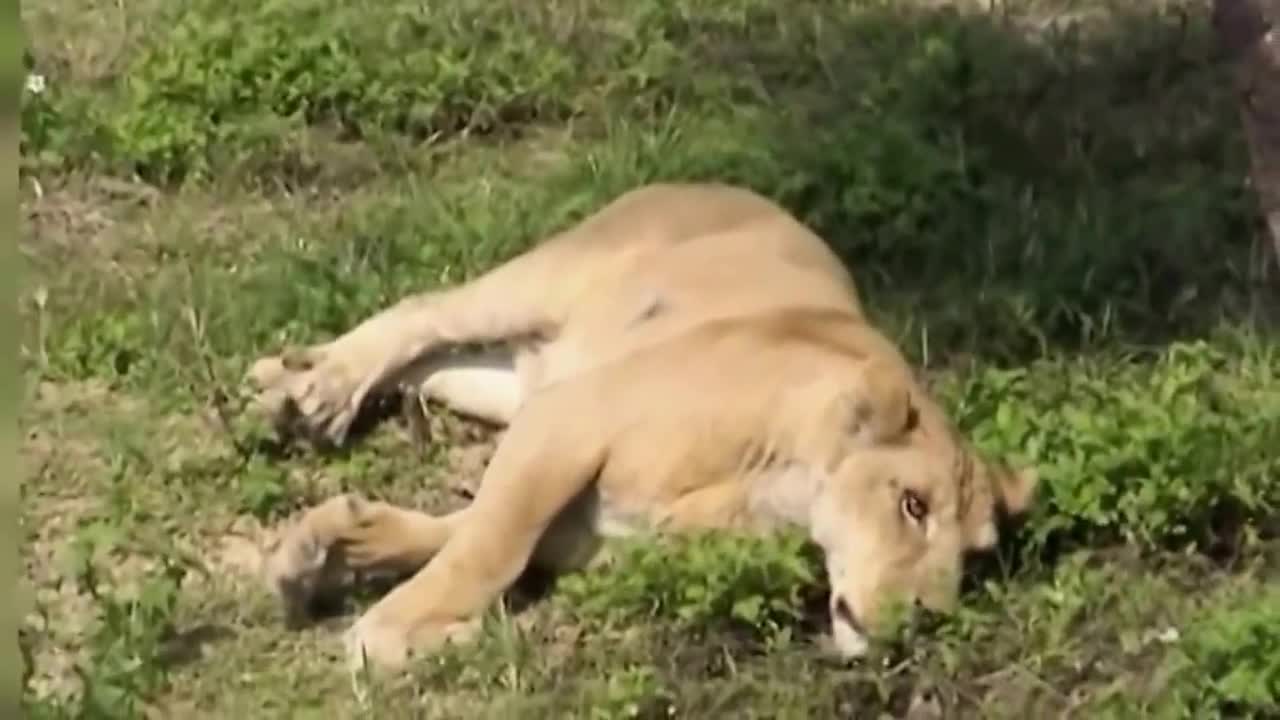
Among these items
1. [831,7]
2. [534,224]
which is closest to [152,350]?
[534,224]

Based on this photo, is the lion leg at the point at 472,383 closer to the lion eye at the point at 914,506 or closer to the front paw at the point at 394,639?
the front paw at the point at 394,639

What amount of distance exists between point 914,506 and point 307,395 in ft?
4.47

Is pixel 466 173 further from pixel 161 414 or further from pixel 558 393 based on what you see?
pixel 558 393

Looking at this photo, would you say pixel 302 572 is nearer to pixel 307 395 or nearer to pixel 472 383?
pixel 307 395

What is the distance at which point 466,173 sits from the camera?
6156 mm

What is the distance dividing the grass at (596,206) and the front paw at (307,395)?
0.07m

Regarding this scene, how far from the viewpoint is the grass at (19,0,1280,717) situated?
3.90 meters

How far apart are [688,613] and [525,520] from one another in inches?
13.2

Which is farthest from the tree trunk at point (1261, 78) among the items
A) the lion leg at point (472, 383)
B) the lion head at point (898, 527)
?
the lion leg at point (472, 383)

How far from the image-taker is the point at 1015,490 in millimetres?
4234

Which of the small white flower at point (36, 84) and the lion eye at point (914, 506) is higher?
the lion eye at point (914, 506)

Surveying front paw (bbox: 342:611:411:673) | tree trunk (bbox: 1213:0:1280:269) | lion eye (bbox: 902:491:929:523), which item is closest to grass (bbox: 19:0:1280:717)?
front paw (bbox: 342:611:411:673)

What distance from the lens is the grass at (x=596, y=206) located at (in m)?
3.90

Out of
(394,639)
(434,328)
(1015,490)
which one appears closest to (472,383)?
(434,328)
